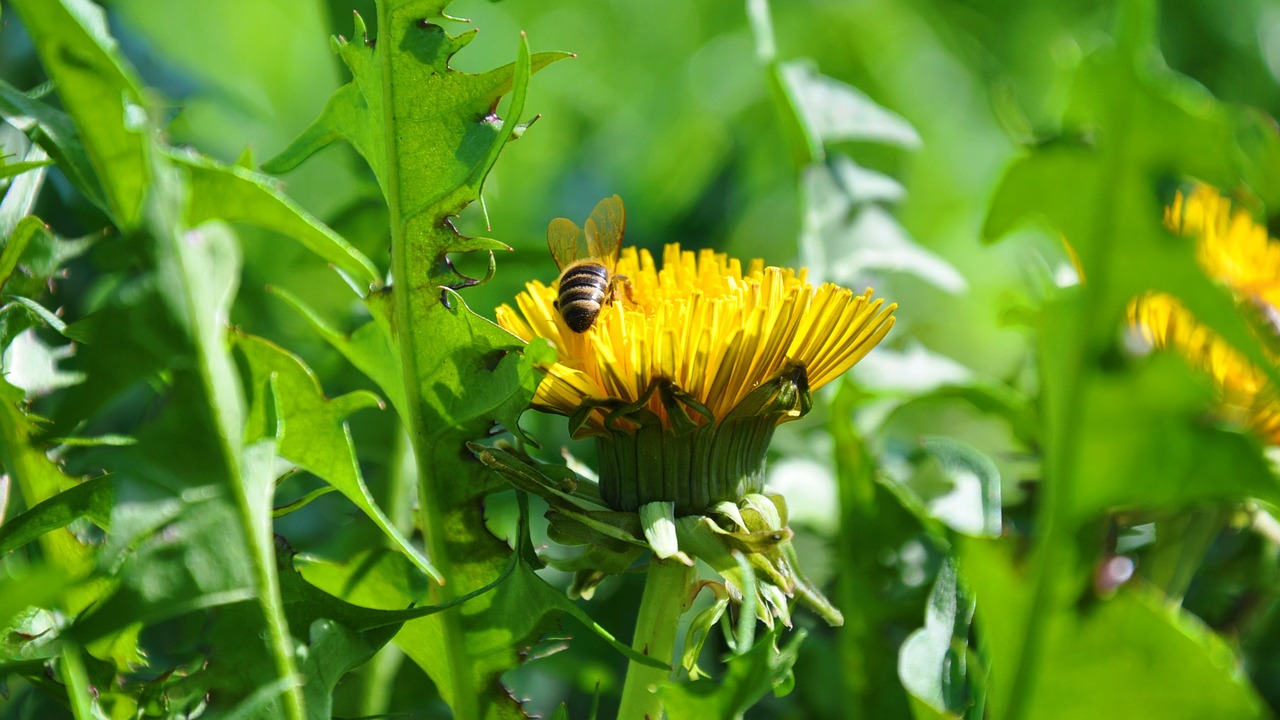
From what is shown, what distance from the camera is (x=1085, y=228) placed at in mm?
281

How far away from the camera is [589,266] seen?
1.50ft

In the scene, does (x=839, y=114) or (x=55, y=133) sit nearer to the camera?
(x=55, y=133)

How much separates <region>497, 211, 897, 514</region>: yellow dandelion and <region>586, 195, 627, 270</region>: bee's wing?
149mm

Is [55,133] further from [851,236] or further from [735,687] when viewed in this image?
[851,236]

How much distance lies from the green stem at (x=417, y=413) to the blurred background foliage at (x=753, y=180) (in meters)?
0.04

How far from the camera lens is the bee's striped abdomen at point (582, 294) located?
0.42 metres

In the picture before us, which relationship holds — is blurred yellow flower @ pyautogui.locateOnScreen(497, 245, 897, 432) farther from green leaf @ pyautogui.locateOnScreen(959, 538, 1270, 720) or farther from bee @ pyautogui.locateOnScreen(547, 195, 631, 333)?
green leaf @ pyautogui.locateOnScreen(959, 538, 1270, 720)

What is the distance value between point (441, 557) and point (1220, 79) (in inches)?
65.4

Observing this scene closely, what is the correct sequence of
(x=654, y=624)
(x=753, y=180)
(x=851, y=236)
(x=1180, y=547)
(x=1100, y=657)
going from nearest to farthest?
(x=1100, y=657) < (x=654, y=624) < (x=1180, y=547) < (x=851, y=236) < (x=753, y=180)

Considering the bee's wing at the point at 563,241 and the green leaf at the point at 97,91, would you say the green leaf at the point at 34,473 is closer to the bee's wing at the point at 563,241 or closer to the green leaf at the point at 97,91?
the green leaf at the point at 97,91

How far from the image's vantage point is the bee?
0.42 m

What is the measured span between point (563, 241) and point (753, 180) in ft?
2.53

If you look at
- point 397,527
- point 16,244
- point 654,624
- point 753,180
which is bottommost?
point 753,180

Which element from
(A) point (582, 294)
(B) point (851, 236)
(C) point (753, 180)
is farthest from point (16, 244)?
(C) point (753, 180)
